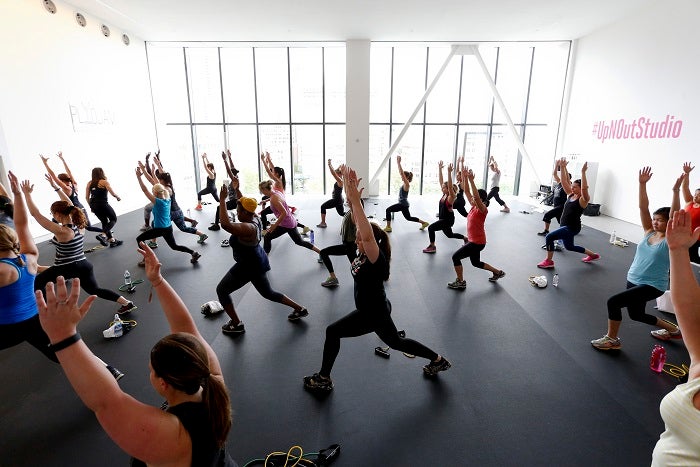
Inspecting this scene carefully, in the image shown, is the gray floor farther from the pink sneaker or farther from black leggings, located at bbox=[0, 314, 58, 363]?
the pink sneaker

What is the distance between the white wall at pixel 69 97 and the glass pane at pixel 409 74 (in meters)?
8.56

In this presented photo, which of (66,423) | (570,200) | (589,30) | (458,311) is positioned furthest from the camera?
(589,30)

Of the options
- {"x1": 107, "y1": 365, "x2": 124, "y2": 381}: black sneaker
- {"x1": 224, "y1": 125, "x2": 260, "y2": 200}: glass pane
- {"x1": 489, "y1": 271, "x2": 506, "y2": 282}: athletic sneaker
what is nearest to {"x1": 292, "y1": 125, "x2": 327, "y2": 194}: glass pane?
{"x1": 224, "y1": 125, "x2": 260, "y2": 200}: glass pane

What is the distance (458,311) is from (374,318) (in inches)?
82.9

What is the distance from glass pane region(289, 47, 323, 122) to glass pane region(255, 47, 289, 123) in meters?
0.28

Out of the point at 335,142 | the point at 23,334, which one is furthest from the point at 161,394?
the point at 335,142

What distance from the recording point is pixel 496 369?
3414 millimetres

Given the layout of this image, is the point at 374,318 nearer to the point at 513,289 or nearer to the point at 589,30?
the point at 513,289

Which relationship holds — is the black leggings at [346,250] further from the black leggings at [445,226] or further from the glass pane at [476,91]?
the glass pane at [476,91]

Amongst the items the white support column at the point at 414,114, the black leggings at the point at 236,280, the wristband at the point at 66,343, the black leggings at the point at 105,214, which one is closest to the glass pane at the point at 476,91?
the white support column at the point at 414,114

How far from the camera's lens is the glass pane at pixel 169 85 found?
12.6 m

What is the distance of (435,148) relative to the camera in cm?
1348

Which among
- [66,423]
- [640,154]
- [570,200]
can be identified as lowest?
[66,423]

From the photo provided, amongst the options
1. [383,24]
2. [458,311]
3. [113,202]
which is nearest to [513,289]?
[458,311]
